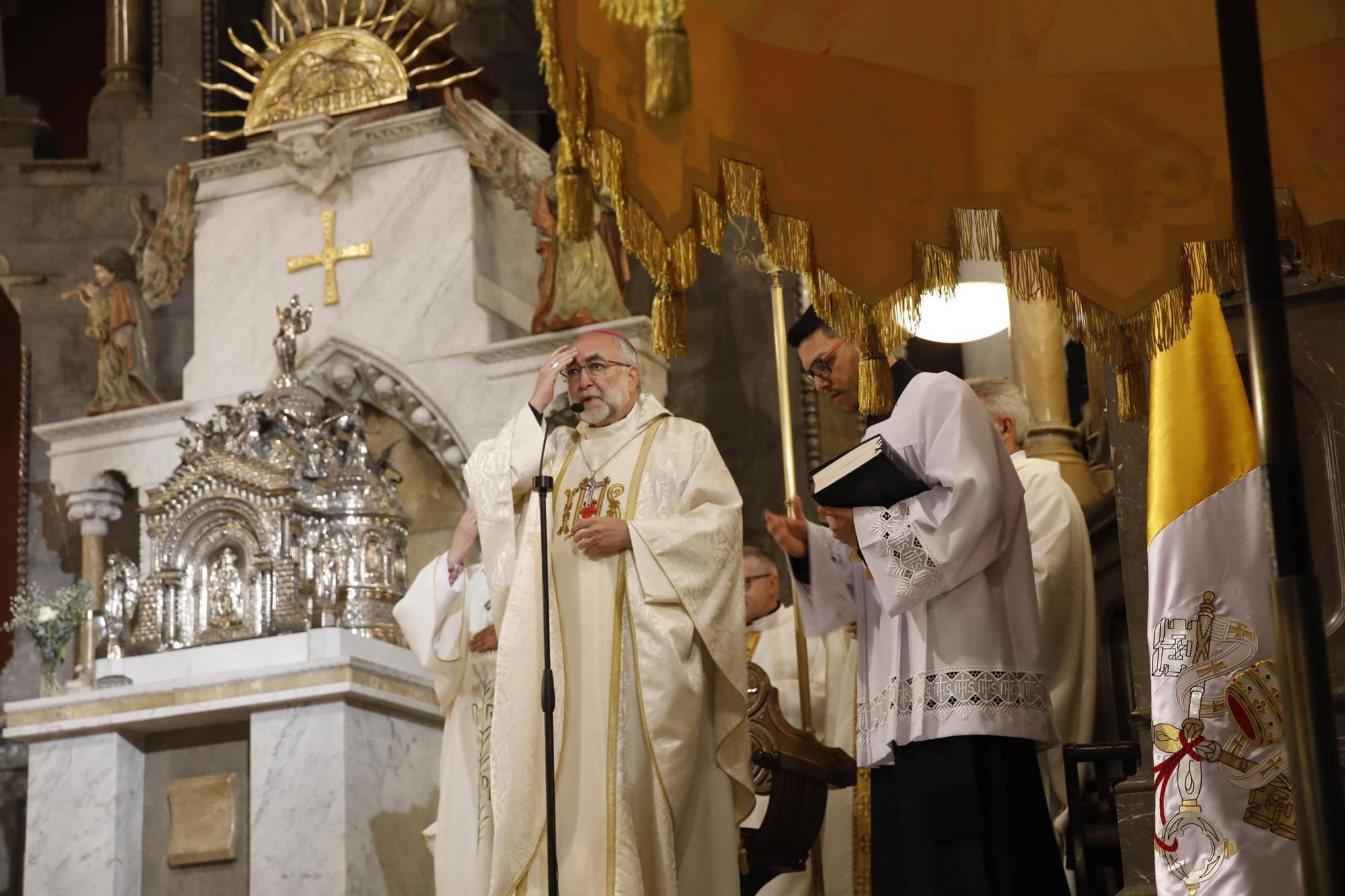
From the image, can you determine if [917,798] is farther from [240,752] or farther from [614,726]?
[240,752]

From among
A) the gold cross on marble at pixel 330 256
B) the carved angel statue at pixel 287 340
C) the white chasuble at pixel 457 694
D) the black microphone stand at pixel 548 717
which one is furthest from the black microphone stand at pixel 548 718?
the gold cross on marble at pixel 330 256

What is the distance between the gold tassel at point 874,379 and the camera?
174 inches

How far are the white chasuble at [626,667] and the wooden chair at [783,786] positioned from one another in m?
0.37

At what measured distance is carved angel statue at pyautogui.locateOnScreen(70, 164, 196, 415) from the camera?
1132 centimetres

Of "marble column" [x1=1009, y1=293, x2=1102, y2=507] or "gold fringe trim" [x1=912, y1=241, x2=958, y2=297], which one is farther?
"marble column" [x1=1009, y1=293, x2=1102, y2=507]

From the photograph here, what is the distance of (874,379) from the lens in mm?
4449

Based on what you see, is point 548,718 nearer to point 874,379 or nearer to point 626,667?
point 626,667

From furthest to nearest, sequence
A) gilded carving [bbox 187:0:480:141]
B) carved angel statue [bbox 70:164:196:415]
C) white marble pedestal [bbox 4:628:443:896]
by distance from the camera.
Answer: carved angel statue [bbox 70:164:196:415] < gilded carving [bbox 187:0:480:141] < white marble pedestal [bbox 4:628:443:896]

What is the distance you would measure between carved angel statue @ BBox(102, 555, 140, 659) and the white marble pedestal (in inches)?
22.8

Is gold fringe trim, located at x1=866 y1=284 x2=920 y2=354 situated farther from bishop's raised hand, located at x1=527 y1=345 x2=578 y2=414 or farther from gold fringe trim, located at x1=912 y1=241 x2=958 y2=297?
bishop's raised hand, located at x1=527 y1=345 x2=578 y2=414

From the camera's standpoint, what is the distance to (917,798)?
158 inches

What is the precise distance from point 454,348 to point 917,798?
264 inches

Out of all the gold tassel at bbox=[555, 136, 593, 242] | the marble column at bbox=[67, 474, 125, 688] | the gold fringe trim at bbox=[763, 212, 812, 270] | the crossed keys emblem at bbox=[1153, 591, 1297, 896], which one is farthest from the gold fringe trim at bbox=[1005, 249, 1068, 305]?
the marble column at bbox=[67, 474, 125, 688]

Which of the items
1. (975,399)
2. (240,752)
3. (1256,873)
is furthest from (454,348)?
(1256,873)
